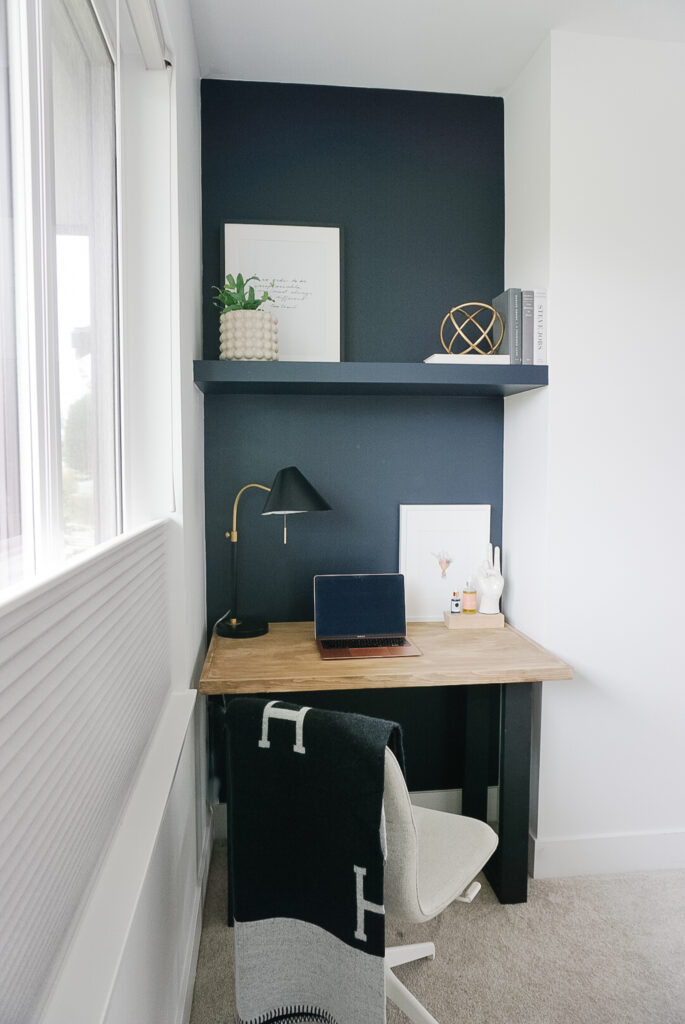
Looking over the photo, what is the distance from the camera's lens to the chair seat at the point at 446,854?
4.74 feet

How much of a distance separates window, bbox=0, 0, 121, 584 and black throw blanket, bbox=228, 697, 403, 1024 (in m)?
0.56

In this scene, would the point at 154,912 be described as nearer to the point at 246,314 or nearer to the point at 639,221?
the point at 246,314

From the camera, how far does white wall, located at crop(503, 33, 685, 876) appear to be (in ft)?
6.81

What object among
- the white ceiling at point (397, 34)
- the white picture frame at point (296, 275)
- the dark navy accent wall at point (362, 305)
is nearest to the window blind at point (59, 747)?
the dark navy accent wall at point (362, 305)

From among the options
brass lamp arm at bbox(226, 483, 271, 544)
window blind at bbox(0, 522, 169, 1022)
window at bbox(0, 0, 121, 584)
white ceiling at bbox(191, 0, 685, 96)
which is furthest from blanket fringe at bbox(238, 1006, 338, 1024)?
white ceiling at bbox(191, 0, 685, 96)

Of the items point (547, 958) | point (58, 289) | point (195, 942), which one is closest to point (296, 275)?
point (58, 289)

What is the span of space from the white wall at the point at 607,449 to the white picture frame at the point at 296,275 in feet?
2.19

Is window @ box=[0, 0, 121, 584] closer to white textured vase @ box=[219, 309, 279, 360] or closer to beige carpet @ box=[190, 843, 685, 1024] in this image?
white textured vase @ box=[219, 309, 279, 360]

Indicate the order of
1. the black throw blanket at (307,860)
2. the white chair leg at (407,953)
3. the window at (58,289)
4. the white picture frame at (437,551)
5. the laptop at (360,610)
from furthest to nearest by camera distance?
the white picture frame at (437,551) → the laptop at (360,610) → the white chair leg at (407,953) → the black throw blanket at (307,860) → the window at (58,289)

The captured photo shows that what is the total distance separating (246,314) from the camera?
201cm

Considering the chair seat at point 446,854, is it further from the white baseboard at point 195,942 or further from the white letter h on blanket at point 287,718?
the white baseboard at point 195,942

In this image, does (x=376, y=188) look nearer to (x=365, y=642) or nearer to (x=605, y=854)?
(x=365, y=642)

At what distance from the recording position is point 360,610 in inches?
84.4

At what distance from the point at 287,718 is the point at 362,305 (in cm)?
154
